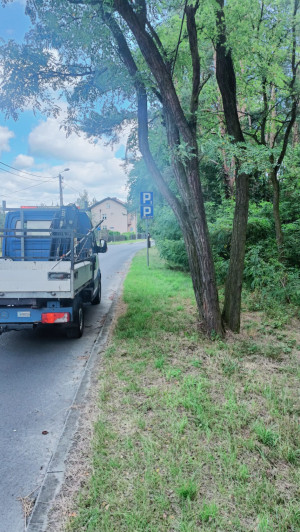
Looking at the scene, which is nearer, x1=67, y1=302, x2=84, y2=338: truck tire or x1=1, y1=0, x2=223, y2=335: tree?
x1=1, y1=0, x2=223, y2=335: tree

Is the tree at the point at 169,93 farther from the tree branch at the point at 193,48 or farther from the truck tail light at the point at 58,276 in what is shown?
the truck tail light at the point at 58,276

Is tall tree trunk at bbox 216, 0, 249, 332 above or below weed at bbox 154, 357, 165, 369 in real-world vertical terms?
above

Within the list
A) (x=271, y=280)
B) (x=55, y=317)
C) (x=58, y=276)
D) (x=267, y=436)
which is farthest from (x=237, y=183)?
(x=267, y=436)

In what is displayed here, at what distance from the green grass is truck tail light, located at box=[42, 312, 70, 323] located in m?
0.93

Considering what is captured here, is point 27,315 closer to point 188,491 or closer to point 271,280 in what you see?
point 188,491

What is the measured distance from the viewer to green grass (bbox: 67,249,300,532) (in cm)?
208

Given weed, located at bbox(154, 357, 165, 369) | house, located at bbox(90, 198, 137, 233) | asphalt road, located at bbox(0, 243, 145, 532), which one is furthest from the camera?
house, located at bbox(90, 198, 137, 233)

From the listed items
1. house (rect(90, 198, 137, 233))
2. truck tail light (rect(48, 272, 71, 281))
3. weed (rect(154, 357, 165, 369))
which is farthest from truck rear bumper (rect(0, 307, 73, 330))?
house (rect(90, 198, 137, 233))

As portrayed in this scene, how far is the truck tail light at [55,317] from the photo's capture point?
16.7 feet

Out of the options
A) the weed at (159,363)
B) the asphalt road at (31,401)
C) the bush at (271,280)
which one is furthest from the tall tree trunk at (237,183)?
the asphalt road at (31,401)

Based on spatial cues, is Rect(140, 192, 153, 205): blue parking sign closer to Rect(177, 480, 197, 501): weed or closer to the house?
Rect(177, 480, 197, 501): weed

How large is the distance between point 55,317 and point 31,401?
1.57 m

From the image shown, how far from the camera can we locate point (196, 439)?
2809mm

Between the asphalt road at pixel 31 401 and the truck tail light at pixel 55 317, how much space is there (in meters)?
0.60
